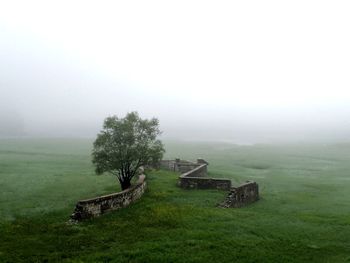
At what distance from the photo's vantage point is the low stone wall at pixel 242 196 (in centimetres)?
4219

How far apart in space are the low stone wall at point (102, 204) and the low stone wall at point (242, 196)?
924 cm

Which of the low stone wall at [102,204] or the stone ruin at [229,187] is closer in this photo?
the low stone wall at [102,204]

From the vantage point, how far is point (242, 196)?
4484 cm

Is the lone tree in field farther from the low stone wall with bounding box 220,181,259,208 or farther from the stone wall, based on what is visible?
the stone wall

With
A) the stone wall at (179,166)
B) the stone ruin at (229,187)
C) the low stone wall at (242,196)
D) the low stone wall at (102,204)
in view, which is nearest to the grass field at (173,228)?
the low stone wall at (102,204)

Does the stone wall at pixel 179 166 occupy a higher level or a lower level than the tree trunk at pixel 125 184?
higher

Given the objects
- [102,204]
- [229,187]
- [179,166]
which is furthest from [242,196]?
[179,166]

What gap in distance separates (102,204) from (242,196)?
16.6m

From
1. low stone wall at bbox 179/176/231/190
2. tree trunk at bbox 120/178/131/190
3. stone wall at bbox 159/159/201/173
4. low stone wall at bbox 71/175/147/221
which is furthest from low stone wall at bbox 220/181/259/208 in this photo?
stone wall at bbox 159/159/201/173

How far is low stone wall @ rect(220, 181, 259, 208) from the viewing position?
42188 mm

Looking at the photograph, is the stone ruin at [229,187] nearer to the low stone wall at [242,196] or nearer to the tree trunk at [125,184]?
the low stone wall at [242,196]

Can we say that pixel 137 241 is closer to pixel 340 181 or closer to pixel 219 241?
pixel 219 241

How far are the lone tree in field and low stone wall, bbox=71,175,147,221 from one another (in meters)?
6.34

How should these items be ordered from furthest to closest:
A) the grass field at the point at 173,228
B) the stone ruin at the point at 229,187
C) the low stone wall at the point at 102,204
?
the stone ruin at the point at 229,187
the low stone wall at the point at 102,204
the grass field at the point at 173,228
